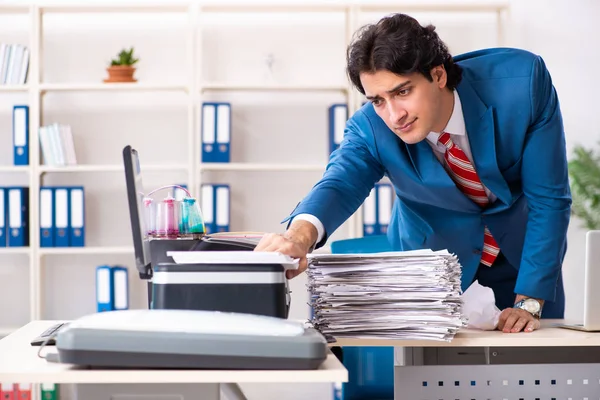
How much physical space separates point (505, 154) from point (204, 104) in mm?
2443

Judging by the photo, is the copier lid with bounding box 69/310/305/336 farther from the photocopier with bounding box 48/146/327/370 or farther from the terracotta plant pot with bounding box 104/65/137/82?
the terracotta plant pot with bounding box 104/65/137/82

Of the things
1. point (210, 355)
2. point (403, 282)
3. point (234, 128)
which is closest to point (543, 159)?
point (403, 282)

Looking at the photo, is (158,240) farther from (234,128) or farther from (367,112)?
(234,128)

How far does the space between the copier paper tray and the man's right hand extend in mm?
341

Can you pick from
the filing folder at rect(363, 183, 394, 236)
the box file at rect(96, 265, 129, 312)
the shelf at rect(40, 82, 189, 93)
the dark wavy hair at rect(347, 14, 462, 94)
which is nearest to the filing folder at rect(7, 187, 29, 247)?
the box file at rect(96, 265, 129, 312)

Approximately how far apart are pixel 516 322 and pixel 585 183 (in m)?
2.71

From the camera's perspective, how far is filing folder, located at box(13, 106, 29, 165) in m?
3.91

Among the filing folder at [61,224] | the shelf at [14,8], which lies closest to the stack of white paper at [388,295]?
the filing folder at [61,224]

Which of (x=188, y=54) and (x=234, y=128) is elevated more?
(x=188, y=54)

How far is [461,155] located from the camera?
1.68m

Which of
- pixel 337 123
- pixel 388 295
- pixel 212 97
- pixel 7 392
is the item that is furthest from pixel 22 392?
pixel 388 295

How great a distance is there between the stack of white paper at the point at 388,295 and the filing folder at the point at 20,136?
2974 mm

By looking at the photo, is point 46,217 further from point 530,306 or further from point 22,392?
point 530,306

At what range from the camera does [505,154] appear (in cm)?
167
